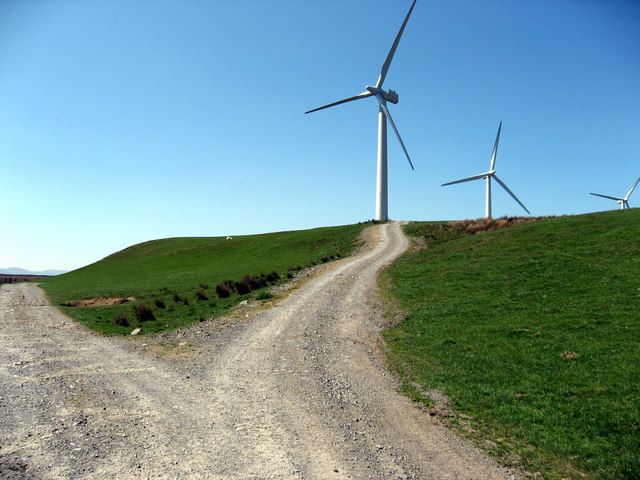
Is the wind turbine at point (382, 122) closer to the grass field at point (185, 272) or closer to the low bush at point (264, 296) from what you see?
the grass field at point (185, 272)

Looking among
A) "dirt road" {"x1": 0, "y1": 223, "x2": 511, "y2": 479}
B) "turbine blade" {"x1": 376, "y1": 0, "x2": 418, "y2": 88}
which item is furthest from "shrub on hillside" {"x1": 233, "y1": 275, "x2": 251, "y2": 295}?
"turbine blade" {"x1": 376, "y1": 0, "x2": 418, "y2": 88}

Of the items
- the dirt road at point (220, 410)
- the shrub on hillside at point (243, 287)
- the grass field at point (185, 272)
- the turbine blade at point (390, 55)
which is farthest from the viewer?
the turbine blade at point (390, 55)

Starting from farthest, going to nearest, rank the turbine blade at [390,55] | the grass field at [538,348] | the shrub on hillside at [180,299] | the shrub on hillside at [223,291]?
the turbine blade at [390,55]
the shrub on hillside at [223,291]
the shrub on hillside at [180,299]
the grass field at [538,348]

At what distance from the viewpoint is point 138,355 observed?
1831cm

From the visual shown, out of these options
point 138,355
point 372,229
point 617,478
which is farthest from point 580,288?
point 372,229

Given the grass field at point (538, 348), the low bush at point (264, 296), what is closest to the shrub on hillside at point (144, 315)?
the low bush at point (264, 296)

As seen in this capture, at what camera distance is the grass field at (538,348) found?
32.3ft

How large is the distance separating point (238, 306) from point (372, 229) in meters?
34.2

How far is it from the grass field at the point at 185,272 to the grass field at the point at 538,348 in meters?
12.3

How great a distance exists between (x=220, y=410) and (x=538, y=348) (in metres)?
10.2

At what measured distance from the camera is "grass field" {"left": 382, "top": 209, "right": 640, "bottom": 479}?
9852 mm

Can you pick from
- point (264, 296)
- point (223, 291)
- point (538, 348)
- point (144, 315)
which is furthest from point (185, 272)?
point (538, 348)

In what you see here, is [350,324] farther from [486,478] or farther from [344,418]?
[486,478]

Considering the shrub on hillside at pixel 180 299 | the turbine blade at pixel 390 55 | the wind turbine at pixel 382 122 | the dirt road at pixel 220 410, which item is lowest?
the dirt road at pixel 220 410
